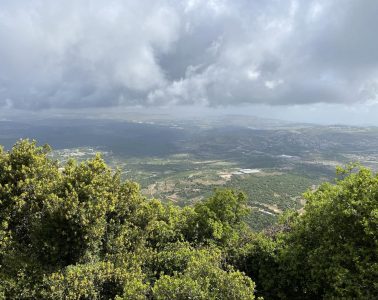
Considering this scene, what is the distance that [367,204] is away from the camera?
21.4m

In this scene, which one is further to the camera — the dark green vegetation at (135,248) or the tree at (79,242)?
the tree at (79,242)

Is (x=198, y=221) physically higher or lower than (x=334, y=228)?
lower

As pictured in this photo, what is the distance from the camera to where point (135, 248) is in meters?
30.5

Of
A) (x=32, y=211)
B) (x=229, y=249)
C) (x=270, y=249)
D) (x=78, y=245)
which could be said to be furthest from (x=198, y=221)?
(x=32, y=211)

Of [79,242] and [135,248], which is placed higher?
[79,242]

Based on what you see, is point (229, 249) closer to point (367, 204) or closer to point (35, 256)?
point (367, 204)

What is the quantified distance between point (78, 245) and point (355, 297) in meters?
20.3

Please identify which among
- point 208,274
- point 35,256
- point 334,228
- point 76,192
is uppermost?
point 76,192

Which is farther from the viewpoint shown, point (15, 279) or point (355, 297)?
point (15, 279)

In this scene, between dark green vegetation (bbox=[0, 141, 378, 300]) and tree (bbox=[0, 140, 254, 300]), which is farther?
tree (bbox=[0, 140, 254, 300])

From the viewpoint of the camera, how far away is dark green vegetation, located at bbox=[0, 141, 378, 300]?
20.5 meters

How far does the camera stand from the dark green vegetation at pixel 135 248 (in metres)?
20.5

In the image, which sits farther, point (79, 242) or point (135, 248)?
point (135, 248)

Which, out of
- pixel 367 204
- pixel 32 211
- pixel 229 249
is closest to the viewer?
pixel 367 204
